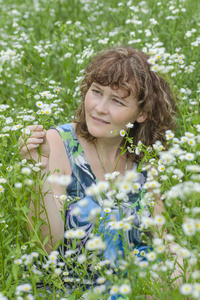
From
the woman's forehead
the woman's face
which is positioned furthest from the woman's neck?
the woman's forehead

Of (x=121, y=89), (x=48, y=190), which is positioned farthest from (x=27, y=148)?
(x=121, y=89)

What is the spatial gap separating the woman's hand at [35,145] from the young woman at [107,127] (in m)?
0.22

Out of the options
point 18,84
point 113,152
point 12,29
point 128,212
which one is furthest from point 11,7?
point 128,212

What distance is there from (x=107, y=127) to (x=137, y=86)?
268mm

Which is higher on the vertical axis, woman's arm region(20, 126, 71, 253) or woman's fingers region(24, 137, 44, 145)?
woman's fingers region(24, 137, 44, 145)

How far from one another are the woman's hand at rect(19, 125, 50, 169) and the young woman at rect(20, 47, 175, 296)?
0.22 metres

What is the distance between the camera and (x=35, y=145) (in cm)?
164

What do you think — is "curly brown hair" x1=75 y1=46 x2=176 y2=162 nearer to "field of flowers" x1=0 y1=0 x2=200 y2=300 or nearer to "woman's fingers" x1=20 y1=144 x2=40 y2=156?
"field of flowers" x1=0 y1=0 x2=200 y2=300

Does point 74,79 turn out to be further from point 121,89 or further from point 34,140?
point 34,140

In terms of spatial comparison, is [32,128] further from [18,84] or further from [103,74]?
[18,84]

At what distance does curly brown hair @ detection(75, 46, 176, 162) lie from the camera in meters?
2.16

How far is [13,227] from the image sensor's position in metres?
1.94

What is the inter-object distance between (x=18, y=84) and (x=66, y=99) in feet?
1.82

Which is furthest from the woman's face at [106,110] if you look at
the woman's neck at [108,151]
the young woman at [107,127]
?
the woman's neck at [108,151]
